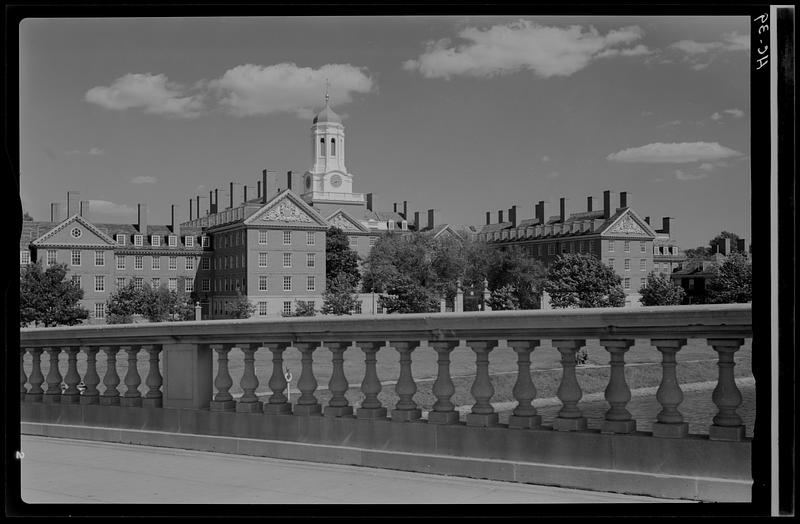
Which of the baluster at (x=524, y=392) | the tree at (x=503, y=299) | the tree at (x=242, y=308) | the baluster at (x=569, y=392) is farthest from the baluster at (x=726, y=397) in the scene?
the tree at (x=503, y=299)

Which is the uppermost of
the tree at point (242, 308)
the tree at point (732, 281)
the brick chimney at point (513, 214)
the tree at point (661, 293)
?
the brick chimney at point (513, 214)

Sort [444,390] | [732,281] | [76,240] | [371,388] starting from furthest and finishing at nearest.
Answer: [76,240] → [732,281] → [371,388] → [444,390]

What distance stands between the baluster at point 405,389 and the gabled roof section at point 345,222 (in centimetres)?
11102

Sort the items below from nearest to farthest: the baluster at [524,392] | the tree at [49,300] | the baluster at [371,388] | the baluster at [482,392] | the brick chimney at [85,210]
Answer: the baluster at [524,392], the baluster at [482,392], the baluster at [371,388], the tree at [49,300], the brick chimney at [85,210]

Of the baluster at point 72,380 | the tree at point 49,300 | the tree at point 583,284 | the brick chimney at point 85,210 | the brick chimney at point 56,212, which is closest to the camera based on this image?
the baluster at point 72,380

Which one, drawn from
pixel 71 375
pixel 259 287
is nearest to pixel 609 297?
pixel 259 287

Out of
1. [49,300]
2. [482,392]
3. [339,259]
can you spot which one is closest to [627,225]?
[339,259]

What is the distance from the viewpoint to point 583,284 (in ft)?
298

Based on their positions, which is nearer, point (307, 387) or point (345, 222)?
point (307, 387)

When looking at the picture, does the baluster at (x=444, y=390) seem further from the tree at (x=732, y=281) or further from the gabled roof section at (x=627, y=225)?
the gabled roof section at (x=627, y=225)

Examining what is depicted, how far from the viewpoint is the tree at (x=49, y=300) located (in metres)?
68.1

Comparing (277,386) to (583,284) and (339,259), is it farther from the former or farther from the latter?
(339,259)

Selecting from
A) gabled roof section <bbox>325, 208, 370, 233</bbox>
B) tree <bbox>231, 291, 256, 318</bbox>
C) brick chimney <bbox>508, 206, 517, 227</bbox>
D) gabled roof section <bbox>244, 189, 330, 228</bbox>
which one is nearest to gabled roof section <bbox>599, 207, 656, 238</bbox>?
brick chimney <bbox>508, 206, 517, 227</bbox>

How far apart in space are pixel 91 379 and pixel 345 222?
4355 inches
